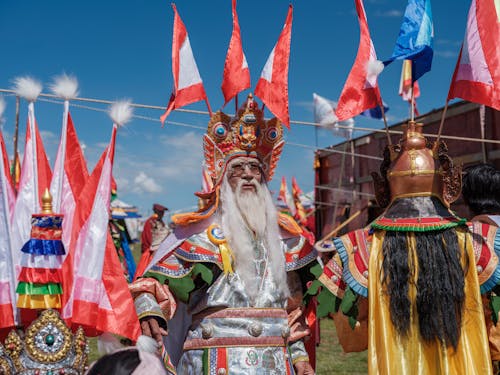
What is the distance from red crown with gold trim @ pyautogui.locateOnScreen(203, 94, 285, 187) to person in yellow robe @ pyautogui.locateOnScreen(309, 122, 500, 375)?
2.83ft

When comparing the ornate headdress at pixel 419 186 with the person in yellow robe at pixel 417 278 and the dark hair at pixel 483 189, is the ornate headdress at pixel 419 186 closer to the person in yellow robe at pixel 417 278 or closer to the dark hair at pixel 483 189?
the person in yellow robe at pixel 417 278

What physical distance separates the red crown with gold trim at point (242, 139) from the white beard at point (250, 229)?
0.47ft

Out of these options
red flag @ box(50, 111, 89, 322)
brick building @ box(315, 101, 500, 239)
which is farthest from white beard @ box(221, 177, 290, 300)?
brick building @ box(315, 101, 500, 239)

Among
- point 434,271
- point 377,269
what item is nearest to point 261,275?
point 377,269

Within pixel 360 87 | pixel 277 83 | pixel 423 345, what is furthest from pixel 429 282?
pixel 277 83

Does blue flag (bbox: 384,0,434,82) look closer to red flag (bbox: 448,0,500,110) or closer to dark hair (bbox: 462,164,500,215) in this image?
red flag (bbox: 448,0,500,110)

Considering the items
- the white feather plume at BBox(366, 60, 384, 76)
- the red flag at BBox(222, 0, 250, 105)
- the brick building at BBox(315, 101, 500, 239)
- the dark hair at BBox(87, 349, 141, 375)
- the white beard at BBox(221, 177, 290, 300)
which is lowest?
the dark hair at BBox(87, 349, 141, 375)

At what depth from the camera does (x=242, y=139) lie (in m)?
3.48

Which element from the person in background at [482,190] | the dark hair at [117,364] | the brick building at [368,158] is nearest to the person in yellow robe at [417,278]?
the person in background at [482,190]

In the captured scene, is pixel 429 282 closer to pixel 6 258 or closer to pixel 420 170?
pixel 420 170

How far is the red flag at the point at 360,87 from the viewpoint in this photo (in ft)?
10.2

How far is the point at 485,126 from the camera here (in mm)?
9055

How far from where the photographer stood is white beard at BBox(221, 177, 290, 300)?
3.31m

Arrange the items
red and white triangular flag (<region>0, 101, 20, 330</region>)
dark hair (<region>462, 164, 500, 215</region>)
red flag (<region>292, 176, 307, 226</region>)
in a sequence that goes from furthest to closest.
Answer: red flag (<region>292, 176, 307, 226</region>), dark hair (<region>462, 164, 500, 215</region>), red and white triangular flag (<region>0, 101, 20, 330</region>)
